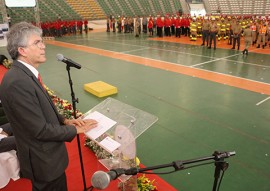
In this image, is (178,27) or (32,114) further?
(178,27)

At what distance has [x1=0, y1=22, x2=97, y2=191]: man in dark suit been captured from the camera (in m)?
1.79

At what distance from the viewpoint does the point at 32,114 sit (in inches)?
70.6

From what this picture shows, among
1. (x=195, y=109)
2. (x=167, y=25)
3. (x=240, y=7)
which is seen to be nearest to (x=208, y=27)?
(x=167, y=25)

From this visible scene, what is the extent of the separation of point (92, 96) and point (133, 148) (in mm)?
5118

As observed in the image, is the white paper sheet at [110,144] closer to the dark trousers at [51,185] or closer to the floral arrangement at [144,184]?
the dark trousers at [51,185]

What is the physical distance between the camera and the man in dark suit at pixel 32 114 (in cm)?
179

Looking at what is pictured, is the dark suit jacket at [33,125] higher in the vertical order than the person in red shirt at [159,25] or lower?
lower

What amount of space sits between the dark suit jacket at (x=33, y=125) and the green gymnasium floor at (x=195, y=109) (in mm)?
2261

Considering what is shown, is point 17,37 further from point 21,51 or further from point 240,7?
point 240,7

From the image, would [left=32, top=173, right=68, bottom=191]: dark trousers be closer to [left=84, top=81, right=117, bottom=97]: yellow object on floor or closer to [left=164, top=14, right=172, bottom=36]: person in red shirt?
[left=84, top=81, right=117, bottom=97]: yellow object on floor

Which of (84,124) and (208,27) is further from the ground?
(208,27)

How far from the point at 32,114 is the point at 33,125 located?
86 millimetres

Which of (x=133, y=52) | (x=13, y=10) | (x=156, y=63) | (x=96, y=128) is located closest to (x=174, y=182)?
(x=96, y=128)

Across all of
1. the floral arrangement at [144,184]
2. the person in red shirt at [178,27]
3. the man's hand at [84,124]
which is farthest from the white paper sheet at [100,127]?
the person in red shirt at [178,27]
